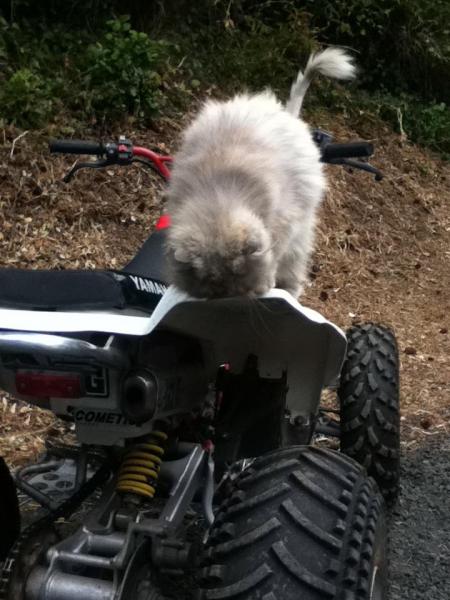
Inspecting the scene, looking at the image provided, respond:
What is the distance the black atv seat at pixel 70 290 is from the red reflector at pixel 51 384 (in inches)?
8.1

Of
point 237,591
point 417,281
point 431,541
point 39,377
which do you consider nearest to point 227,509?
point 237,591

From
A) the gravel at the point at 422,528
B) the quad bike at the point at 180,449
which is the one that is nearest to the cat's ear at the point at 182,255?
the quad bike at the point at 180,449

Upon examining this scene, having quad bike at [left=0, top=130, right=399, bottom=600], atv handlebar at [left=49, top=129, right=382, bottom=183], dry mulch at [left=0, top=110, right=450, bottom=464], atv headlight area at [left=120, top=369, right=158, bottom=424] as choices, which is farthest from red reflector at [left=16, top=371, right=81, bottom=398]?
dry mulch at [left=0, top=110, right=450, bottom=464]

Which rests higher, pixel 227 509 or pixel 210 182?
pixel 210 182

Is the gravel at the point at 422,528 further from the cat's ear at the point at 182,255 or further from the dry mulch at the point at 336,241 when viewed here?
the cat's ear at the point at 182,255

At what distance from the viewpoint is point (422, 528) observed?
3.86 m

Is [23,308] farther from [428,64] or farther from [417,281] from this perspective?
[428,64]

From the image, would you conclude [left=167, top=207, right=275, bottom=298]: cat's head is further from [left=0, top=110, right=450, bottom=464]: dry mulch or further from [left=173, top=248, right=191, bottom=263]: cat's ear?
[left=0, top=110, right=450, bottom=464]: dry mulch

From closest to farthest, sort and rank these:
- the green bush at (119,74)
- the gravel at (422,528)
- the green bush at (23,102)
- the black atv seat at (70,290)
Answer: the black atv seat at (70,290) < the gravel at (422,528) < the green bush at (23,102) < the green bush at (119,74)

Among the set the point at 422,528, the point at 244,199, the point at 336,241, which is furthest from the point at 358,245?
the point at 244,199

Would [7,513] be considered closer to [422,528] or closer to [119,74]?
[422,528]

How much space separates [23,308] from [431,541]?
2370 millimetres

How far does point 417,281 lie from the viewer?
8492mm

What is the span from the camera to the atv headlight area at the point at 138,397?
2201 mm
